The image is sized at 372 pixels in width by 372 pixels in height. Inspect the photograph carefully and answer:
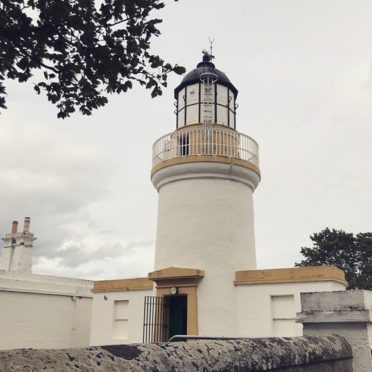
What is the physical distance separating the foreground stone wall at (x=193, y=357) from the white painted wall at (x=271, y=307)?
743cm

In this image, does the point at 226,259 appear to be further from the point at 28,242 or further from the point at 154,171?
the point at 28,242

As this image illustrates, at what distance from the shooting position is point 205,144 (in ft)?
44.6

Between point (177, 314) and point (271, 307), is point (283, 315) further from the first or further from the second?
point (177, 314)

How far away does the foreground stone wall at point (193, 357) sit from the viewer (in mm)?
1696

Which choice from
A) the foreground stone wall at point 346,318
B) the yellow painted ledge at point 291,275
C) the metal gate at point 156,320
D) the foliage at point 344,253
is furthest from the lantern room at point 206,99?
the foliage at point 344,253

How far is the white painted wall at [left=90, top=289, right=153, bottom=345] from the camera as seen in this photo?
43.7ft

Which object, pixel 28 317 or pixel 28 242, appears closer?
pixel 28 317

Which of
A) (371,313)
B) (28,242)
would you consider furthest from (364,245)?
(371,313)

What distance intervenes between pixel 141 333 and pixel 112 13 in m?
10.8

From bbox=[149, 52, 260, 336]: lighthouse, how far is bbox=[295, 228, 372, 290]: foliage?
689 inches

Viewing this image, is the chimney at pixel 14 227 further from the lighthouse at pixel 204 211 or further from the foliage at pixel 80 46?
the foliage at pixel 80 46

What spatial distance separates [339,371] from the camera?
4.11 metres

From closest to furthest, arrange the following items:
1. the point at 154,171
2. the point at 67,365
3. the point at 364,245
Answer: the point at 67,365, the point at 154,171, the point at 364,245

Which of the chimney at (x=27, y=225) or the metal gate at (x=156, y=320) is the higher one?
the chimney at (x=27, y=225)
